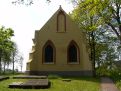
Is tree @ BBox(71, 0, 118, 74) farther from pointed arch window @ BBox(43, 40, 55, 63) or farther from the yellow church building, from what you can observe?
pointed arch window @ BBox(43, 40, 55, 63)

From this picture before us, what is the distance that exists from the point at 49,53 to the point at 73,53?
2.96 meters

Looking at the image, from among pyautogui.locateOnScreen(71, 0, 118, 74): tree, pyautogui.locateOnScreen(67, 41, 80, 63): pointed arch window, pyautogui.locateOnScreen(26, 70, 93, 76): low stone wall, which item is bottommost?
pyautogui.locateOnScreen(26, 70, 93, 76): low stone wall

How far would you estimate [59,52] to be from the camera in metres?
38.2

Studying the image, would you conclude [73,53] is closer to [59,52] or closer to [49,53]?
[59,52]

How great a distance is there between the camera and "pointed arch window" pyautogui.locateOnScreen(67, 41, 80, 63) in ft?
127

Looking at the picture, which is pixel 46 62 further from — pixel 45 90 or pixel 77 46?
pixel 45 90

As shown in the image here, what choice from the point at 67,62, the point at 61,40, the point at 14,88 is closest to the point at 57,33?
the point at 61,40

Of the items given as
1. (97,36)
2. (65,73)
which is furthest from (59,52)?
(97,36)

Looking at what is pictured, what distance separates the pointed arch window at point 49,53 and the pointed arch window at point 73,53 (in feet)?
6.49

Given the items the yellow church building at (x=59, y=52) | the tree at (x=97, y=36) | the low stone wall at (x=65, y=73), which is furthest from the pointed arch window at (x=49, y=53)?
the tree at (x=97, y=36)

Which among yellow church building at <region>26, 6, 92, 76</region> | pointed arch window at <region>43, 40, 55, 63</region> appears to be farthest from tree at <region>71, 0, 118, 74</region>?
pointed arch window at <region>43, 40, 55, 63</region>

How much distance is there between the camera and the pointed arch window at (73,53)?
3859 centimetres

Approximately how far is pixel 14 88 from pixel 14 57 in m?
67.4

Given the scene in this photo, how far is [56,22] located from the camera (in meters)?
38.9
